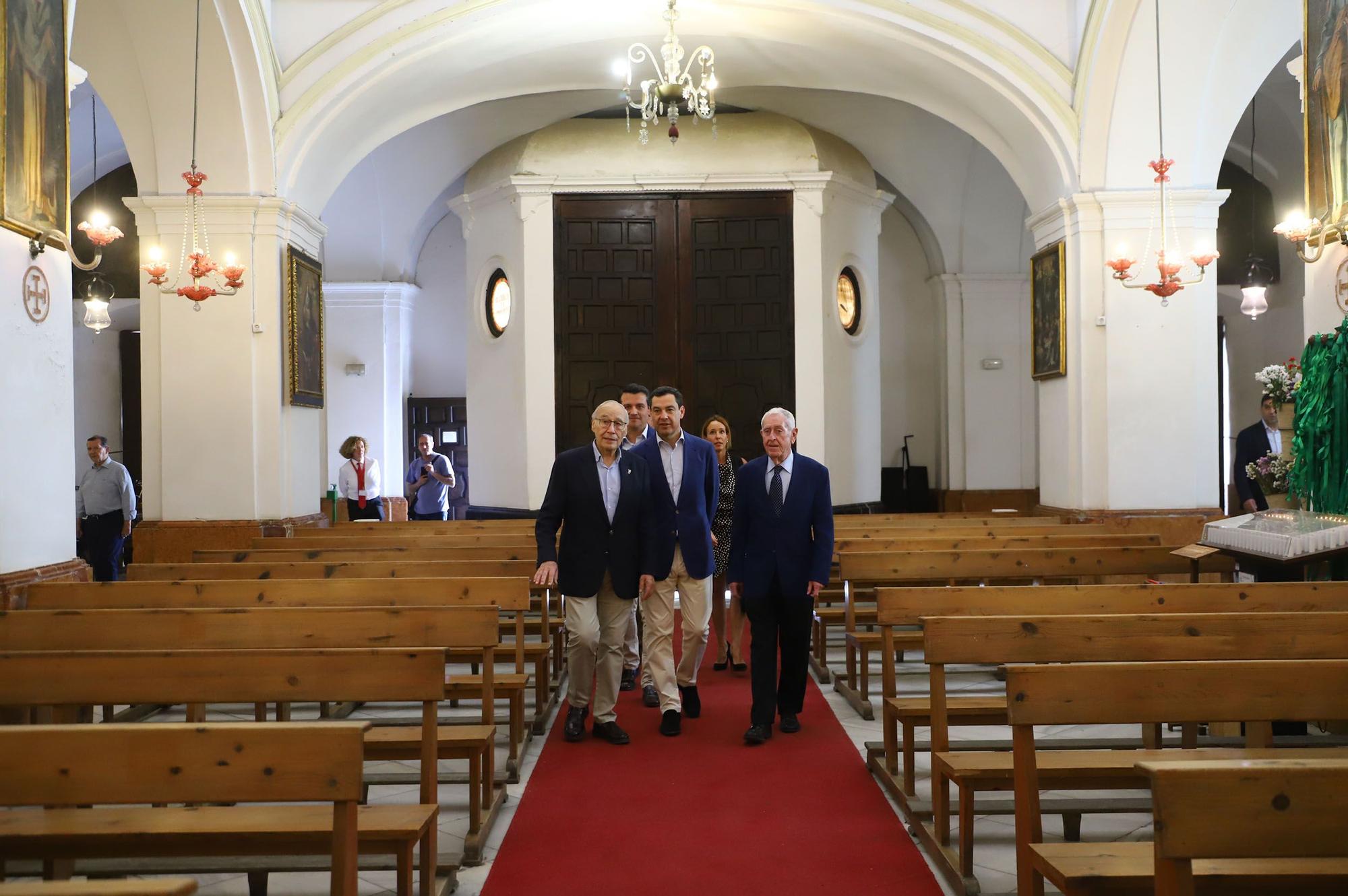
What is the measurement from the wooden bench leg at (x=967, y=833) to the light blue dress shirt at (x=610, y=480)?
7.64 feet

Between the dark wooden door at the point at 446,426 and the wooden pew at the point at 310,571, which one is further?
the dark wooden door at the point at 446,426

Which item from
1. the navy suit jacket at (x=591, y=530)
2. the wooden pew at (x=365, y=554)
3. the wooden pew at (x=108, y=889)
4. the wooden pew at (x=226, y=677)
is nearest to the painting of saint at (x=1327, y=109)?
the navy suit jacket at (x=591, y=530)

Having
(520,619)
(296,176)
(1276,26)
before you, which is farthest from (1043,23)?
(520,619)

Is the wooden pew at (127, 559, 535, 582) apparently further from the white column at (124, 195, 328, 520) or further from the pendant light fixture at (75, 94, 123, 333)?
the white column at (124, 195, 328, 520)

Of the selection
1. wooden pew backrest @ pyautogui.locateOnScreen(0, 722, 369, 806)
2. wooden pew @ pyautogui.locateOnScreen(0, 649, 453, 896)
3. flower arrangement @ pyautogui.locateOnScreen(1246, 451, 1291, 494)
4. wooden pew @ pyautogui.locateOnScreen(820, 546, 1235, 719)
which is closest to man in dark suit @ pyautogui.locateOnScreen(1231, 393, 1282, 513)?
flower arrangement @ pyautogui.locateOnScreen(1246, 451, 1291, 494)

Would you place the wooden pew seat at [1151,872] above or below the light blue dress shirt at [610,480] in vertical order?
below

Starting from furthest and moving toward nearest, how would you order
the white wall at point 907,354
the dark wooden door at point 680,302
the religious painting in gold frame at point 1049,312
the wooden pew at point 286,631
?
1. the white wall at point 907,354
2. the dark wooden door at point 680,302
3. the religious painting in gold frame at point 1049,312
4. the wooden pew at point 286,631

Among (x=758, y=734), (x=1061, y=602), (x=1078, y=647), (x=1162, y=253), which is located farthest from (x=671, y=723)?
(x=1162, y=253)

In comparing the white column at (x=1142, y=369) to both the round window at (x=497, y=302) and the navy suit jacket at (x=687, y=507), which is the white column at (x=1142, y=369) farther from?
the round window at (x=497, y=302)

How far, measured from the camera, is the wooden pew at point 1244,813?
1891 mm

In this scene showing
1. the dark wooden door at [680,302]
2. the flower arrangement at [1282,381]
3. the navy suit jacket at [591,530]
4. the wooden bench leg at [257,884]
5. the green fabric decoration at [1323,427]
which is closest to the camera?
the wooden bench leg at [257,884]

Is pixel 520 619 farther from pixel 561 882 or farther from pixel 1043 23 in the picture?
pixel 1043 23

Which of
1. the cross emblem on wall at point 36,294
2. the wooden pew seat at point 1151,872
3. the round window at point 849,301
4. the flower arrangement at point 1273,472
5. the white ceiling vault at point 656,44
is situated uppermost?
the white ceiling vault at point 656,44

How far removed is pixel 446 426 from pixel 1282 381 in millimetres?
11412
